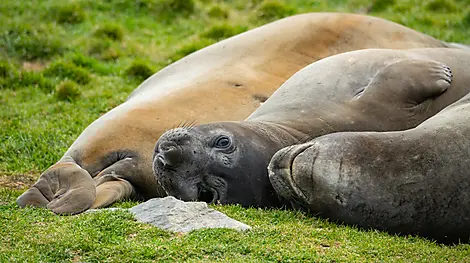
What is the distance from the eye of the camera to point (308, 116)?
312 inches

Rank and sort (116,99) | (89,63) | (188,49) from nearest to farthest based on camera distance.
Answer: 1. (116,99)
2. (89,63)
3. (188,49)

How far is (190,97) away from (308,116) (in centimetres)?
140

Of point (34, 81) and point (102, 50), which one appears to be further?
point (102, 50)

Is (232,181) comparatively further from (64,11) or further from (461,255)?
(64,11)

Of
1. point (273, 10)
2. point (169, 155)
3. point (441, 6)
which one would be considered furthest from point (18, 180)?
point (441, 6)

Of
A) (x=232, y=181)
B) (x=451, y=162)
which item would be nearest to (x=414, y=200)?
(x=451, y=162)

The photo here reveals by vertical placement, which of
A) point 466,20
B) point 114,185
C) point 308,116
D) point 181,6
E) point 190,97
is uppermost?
point 308,116

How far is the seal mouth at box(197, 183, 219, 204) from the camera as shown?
718 cm

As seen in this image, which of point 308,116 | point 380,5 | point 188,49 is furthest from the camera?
point 380,5

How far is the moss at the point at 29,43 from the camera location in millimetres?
12258

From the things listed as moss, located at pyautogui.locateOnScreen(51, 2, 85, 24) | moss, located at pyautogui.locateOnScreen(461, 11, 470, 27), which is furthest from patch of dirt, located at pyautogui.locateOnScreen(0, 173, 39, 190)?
moss, located at pyautogui.locateOnScreen(461, 11, 470, 27)

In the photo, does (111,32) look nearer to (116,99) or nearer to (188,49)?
(188,49)

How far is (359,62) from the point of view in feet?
28.0

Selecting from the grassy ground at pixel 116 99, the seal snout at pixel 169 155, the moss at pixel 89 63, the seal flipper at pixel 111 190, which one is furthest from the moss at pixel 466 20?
the seal snout at pixel 169 155
